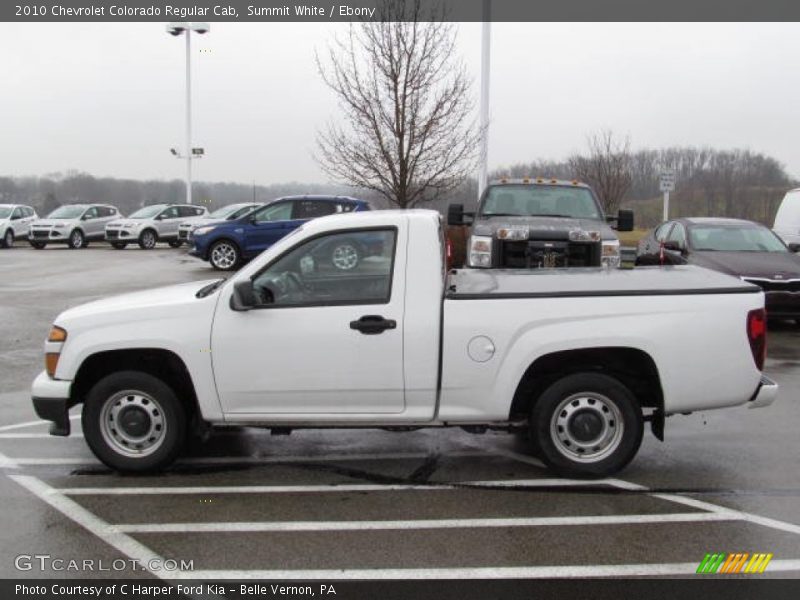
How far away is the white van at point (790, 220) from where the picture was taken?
15.7 metres

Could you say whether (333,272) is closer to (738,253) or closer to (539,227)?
(539,227)

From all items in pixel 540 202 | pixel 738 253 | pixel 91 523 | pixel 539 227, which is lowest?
pixel 91 523

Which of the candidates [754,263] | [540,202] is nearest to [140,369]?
[540,202]

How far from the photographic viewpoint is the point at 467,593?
144 inches

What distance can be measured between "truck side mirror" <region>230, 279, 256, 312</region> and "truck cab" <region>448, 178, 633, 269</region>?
552 cm

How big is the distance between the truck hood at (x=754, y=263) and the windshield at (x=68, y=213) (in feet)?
81.6

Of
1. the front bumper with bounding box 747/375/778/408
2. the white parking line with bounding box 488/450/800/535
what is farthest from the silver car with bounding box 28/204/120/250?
the front bumper with bounding box 747/375/778/408

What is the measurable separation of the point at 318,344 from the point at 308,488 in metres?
0.97

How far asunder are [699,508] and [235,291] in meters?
3.21

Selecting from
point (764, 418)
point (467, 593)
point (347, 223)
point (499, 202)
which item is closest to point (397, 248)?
point (347, 223)

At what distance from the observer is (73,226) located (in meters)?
29.0

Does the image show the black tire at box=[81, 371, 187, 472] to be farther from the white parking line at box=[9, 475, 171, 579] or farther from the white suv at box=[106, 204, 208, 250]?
the white suv at box=[106, 204, 208, 250]

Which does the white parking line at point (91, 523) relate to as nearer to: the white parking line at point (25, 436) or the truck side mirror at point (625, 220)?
the white parking line at point (25, 436)

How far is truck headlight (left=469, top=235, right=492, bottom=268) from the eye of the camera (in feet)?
33.3
